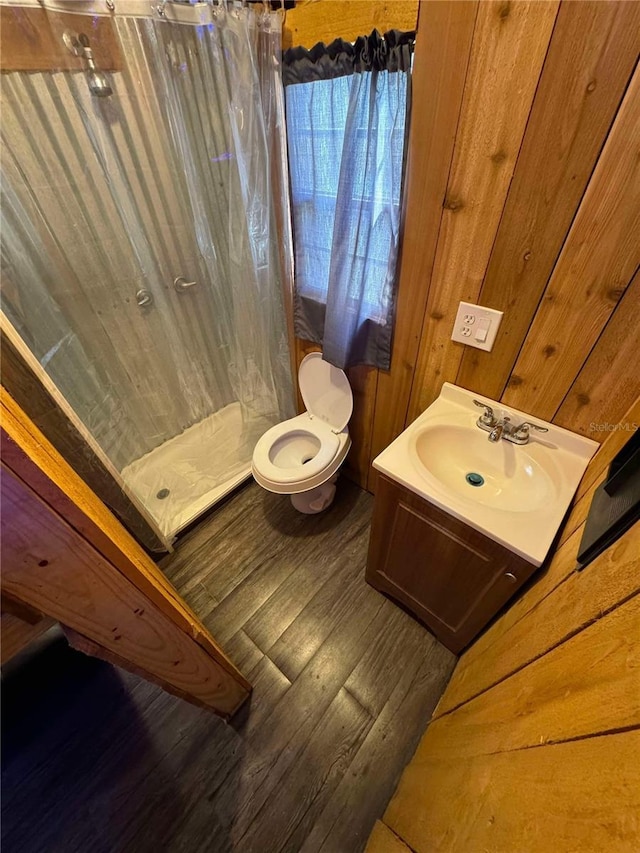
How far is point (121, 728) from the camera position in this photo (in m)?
1.13

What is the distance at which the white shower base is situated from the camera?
167 centimetres

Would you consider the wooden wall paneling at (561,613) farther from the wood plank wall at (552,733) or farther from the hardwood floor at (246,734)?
the hardwood floor at (246,734)

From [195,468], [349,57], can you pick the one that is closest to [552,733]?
[349,57]

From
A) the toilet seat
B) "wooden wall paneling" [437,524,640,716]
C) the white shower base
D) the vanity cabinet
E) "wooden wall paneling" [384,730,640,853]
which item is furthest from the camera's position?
the white shower base

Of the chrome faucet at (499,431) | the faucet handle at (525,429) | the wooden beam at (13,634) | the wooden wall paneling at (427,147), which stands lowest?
the chrome faucet at (499,431)

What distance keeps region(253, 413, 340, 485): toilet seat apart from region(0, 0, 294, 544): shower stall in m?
0.25

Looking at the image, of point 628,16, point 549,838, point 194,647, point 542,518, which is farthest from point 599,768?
point 628,16

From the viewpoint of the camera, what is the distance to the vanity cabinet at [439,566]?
91 cm

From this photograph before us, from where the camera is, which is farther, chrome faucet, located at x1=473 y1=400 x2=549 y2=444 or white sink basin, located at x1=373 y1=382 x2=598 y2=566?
chrome faucet, located at x1=473 y1=400 x2=549 y2=444

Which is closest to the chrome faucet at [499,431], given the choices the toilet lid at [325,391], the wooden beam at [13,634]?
the toilet lid at [325,391]

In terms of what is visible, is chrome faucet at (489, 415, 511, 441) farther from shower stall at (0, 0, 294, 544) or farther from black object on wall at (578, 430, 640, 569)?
shower stall at (0, 0, 294, 544)

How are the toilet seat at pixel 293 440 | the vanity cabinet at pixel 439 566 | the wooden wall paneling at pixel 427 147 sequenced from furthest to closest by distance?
1. the toilet seat at pixel 293 440
2. the vanity cabinet at pixel 439 566
3. the wooden wall paneling at pixel 427 147

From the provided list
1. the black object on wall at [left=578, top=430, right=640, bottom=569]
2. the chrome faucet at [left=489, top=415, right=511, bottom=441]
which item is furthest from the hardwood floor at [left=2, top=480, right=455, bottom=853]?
the black object on wall at [left=578, top=430, right=640, bottom=569]

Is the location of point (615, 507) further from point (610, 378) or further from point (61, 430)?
point (61, 430)
